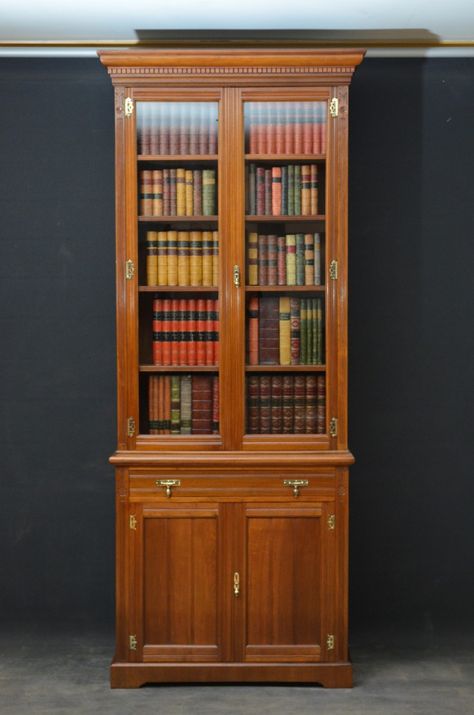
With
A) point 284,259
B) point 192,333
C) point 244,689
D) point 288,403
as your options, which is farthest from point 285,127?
point 244,689

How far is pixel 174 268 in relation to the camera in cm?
404

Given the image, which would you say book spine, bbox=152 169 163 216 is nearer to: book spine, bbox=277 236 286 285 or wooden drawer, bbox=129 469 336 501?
book spine, bbox=277 236 286 285

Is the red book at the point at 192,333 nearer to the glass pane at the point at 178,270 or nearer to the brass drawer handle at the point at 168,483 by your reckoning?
the glass pane at the point at 178,270

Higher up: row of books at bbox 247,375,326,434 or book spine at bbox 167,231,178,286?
book spine at bbox 167,231,178,286

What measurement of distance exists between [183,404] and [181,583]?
0.83m

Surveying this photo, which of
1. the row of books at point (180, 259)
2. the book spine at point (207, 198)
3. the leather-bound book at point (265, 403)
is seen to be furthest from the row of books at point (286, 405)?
the book spine at point (207, 198)

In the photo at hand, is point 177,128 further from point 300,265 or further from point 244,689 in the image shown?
point 244,689

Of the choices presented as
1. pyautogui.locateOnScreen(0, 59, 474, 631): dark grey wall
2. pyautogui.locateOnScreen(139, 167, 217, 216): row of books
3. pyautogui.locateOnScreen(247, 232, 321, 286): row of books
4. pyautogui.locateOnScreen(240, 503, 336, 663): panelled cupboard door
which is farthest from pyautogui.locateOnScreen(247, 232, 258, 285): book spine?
pyautogui.locateOnScreen(240, 503, 336, 663): panelled cupboard door

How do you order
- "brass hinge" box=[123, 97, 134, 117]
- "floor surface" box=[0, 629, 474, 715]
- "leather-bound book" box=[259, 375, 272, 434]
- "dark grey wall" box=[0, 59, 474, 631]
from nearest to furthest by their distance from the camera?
"floor surface" box=[0, 629, 474, 715] → "brass hinge" box=[123, 97, 134, 117] → "leather-bound book" box=[259, 375, 272, 434] → "dark grey wall" box=[0, 59, 474, 631]

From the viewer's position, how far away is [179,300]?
4.05 metres

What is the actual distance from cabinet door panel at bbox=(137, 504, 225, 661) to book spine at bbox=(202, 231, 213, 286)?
3.45 ft

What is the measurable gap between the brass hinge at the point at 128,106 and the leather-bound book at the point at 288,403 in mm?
1413

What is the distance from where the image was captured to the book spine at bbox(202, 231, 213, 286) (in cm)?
403

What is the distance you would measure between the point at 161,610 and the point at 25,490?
3.62 ft
